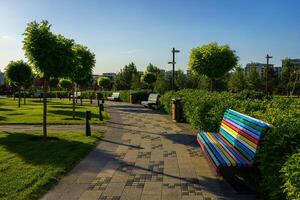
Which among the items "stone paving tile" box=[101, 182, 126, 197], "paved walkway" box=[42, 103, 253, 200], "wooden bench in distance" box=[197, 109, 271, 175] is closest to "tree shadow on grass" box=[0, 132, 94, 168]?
"paved walkway" box=[42, 103, 253, 200]

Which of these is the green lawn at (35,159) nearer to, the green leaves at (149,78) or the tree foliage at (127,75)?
the green leaves at (149,78)

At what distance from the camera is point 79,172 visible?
696 cm

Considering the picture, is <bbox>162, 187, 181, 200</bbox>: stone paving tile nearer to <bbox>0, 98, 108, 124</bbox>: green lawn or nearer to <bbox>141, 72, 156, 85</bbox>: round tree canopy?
<bbox>0, 98, 108, 124</bbox>: green lawn

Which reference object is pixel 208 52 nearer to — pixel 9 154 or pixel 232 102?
pixel 232 102

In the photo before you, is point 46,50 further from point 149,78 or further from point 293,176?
point 149,78

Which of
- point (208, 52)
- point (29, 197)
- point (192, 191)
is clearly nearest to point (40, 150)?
point (29, 197)

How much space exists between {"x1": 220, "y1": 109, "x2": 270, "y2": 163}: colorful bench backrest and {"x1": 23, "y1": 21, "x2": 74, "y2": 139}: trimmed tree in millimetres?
5553

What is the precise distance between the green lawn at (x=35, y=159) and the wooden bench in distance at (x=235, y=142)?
3013 millimetres

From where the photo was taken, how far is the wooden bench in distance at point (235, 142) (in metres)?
5.35

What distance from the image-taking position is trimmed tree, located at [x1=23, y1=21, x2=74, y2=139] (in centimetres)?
1023

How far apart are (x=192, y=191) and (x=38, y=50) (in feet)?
22.6

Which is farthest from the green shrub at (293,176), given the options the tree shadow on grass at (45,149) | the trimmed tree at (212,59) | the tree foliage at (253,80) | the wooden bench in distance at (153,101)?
the tree foliage at (253,80)

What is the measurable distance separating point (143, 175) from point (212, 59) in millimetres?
15300

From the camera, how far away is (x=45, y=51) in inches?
404
